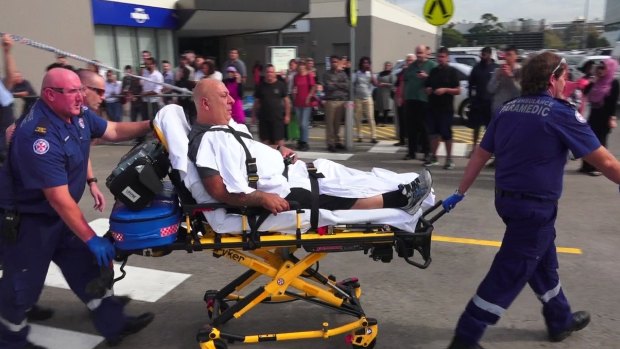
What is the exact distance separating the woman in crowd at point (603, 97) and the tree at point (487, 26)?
295 ft

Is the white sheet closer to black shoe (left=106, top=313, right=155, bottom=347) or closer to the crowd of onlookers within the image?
black shoe (left=106, top=313, right=155, bottom=347)

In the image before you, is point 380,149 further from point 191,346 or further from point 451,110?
point 191,346

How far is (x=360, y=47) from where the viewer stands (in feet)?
113

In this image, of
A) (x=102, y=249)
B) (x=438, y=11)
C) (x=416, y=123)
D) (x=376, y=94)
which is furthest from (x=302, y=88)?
(x=102, y=249)

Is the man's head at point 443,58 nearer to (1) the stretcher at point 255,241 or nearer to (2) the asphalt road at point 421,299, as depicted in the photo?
(2) the asphalt road at point 421,299

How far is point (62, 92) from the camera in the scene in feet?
10.2

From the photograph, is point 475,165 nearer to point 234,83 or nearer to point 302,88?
point 302,88

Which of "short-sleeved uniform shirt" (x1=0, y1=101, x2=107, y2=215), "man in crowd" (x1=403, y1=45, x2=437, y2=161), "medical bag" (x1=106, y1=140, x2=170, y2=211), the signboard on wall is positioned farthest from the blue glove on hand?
the signboard on wall

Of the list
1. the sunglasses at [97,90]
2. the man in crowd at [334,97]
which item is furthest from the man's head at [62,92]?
the man in crowd at [334,97]

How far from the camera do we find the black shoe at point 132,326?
364 cm

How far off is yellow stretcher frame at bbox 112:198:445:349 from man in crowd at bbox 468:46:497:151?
5477 millimetres

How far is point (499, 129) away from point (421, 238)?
816mm

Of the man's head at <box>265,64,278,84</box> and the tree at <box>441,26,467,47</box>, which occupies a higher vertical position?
the tree at <box>441,26,467,47</box>

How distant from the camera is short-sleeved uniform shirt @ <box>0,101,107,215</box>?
9.87 ft
